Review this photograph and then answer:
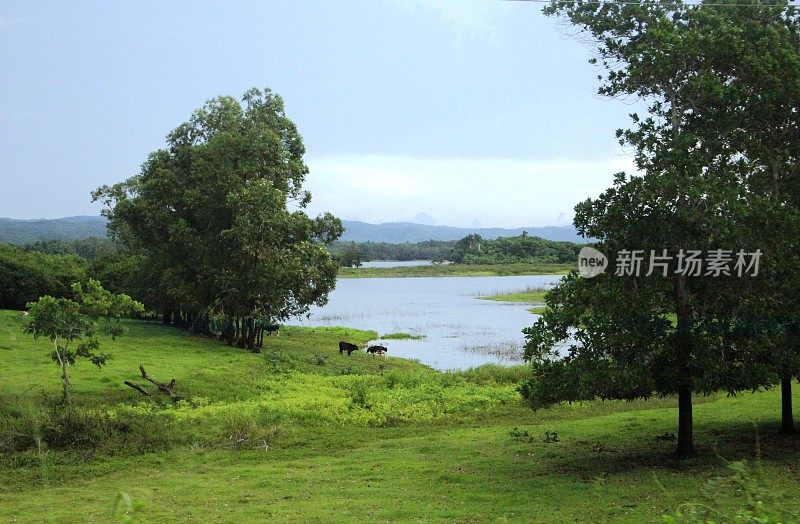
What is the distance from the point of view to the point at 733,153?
12.5 metres

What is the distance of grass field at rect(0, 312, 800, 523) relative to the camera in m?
10.1

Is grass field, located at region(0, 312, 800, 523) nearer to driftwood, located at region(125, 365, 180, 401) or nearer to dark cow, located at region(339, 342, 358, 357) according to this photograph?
driftwood, located at region(125, 365, 180, 401)

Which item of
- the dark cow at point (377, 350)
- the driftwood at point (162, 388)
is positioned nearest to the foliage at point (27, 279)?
the dark cow at point (377, 350)

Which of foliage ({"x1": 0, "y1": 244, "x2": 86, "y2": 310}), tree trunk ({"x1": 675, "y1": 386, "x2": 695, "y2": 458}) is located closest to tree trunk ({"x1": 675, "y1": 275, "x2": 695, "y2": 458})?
tree trunk ({"x1": 675, "y1": 386, "x2": 695, "y2": 458})

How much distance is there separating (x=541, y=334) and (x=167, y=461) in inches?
275

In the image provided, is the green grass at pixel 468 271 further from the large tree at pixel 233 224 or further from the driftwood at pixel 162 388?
the driftwood at pixel 162 388

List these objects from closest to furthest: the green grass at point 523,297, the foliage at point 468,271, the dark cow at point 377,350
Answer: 1. the dark cow at point 377,350
2. the green grass at point 523,297
3. the foliage at point 468,271

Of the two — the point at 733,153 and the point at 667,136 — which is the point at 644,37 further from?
the point at 733,153

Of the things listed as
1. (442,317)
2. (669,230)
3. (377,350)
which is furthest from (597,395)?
(442,317)

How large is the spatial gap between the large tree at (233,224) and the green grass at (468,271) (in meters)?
58.6

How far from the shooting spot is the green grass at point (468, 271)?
96.6 meters

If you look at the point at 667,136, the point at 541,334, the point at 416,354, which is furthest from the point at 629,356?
the point at 416,354

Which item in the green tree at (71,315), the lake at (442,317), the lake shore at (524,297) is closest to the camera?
the green tree at (71,315)

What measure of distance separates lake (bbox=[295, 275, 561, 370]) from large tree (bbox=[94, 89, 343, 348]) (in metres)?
3.81
